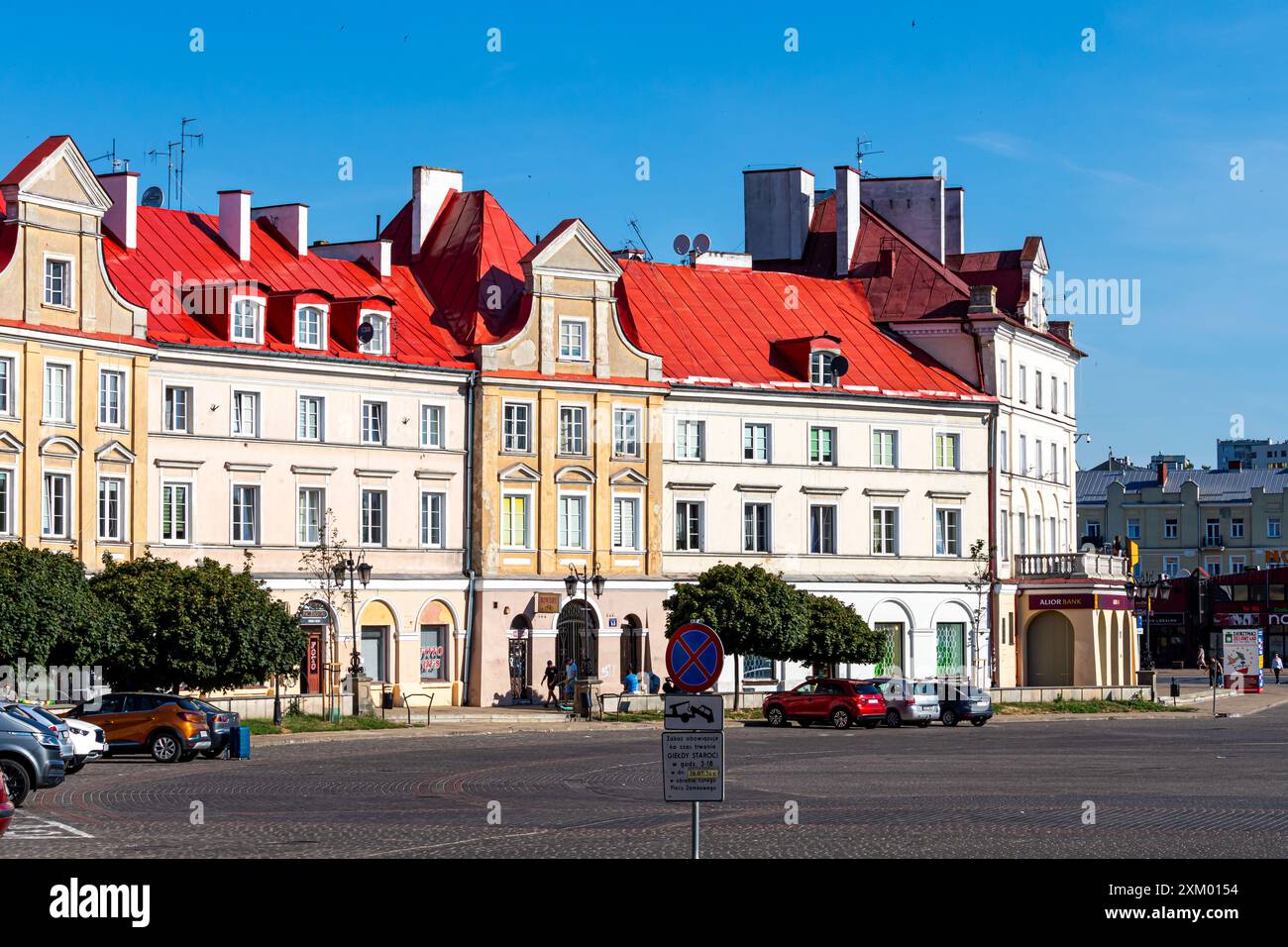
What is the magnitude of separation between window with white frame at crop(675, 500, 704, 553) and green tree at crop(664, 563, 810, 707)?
6.21 metres

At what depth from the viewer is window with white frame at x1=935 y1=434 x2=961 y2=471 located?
8001 cm

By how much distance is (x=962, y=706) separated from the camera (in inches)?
2409

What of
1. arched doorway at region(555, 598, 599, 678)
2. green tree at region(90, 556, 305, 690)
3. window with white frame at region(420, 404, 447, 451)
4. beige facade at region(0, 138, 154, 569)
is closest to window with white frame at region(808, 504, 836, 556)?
arched doorway at region(555, 598, 599, 678)

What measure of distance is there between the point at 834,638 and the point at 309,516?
1809cm

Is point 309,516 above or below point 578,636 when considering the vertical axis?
above

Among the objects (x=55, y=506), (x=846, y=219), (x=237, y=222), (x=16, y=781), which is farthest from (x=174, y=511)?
(x=846, y=219)

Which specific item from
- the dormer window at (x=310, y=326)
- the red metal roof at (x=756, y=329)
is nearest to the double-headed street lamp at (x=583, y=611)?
the red metal roof at (x=756, y=329)

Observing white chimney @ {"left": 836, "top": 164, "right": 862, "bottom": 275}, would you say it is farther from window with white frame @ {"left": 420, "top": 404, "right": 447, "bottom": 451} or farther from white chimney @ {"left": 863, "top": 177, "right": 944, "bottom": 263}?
window with white frame @ {"left": 420, "top": 404, "right": 447, "bottom": 451}

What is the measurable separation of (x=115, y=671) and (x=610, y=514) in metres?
23.0

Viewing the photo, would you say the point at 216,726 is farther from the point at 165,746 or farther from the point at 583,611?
the point at 583,611

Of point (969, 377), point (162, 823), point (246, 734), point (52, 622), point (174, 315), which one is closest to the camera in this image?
point (162, 823)

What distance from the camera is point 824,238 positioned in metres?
88.9
